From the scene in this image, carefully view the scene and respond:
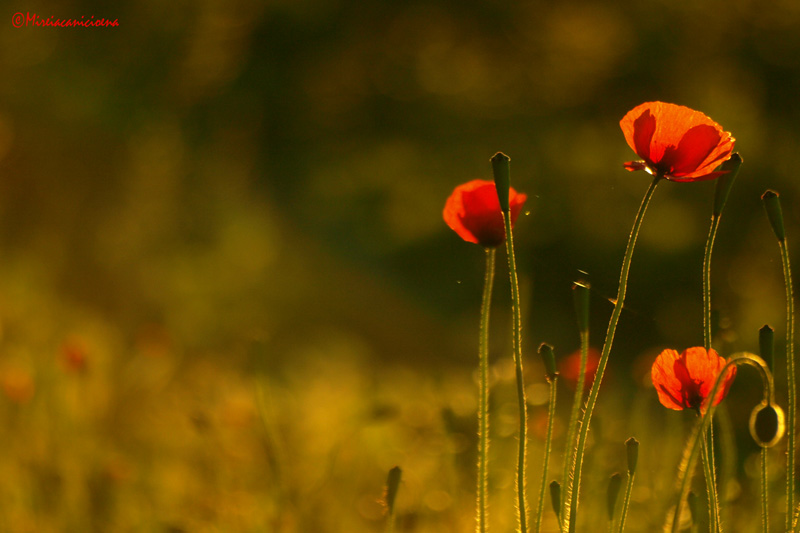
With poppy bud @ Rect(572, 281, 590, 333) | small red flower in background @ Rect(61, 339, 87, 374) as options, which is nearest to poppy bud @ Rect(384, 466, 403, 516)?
poppy bud @ Rect(572, 281, 590, 333)

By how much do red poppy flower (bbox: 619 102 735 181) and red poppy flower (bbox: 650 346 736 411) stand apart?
0.60ft

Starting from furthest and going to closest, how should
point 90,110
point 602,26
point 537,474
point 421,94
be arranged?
1. point 90,110
2. point 421,94
3. point 602,26
4. point 537,474

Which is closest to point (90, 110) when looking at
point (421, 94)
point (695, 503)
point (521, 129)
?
point (421, 94)

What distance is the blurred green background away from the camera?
172cm

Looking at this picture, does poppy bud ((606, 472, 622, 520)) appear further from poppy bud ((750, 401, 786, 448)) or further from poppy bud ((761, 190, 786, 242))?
poppy bud ((761, 190, 786, 242))

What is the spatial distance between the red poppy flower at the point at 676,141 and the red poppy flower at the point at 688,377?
18 cm

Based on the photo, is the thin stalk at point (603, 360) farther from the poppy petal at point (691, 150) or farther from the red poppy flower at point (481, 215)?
the red poppy flower at point (481, 215)

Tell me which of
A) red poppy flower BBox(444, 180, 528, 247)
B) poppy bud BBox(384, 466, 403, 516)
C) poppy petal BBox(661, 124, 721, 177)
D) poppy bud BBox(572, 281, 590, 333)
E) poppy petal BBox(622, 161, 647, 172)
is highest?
poppy petal BBox(661, 124, 721, 177)

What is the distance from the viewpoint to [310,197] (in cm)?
557

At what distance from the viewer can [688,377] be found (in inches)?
31.3

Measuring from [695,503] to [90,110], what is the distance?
4911mm

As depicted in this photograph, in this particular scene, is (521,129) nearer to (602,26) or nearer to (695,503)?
(602,26)

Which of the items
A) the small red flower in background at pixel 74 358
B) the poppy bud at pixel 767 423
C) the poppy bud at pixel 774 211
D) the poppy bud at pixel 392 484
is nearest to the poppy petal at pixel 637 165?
the poppy bud at pixel 774 211
